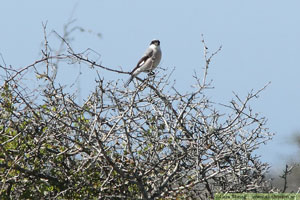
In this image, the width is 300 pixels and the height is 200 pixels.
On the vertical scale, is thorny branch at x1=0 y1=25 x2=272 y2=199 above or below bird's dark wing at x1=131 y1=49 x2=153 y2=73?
below

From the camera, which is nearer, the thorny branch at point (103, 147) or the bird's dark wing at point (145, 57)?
the thorny branch at point (103, 147)

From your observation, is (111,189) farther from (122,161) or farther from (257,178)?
(257,178)

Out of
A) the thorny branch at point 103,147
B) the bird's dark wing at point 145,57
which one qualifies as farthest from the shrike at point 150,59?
the thorny branch at point 103,147

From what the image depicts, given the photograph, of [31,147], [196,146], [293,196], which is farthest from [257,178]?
[31,147]

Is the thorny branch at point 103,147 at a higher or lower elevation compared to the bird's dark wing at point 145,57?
lower

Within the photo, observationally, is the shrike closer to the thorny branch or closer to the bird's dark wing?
the bird's dark wing

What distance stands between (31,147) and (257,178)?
227cm

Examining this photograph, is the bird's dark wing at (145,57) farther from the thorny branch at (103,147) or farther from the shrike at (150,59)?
the thorny branch at (103,147)

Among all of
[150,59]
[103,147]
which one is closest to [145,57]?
[150,59]

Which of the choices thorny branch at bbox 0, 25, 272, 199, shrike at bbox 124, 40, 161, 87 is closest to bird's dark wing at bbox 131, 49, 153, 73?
shrike at bbox 124, 40, 161, 87

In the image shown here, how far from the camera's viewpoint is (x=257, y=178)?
19.2 ft

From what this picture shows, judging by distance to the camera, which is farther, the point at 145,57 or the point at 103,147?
the point at 145,57

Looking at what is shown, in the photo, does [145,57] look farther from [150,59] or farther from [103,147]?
[103,147]

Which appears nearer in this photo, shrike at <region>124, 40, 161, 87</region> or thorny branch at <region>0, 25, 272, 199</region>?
thorny branch at <region>0, 25, 272, 199</region>
